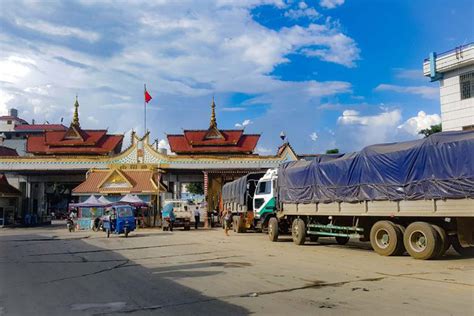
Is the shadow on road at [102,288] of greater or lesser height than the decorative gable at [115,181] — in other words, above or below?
below

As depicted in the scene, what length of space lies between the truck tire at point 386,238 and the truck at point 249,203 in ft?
26.0

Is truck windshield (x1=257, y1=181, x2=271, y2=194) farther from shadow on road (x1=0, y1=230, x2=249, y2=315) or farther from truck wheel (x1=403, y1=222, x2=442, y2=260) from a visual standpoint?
truck wheel (x1=403, y1=222, x2=442, y2=260)

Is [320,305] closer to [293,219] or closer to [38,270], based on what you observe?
[38,270]

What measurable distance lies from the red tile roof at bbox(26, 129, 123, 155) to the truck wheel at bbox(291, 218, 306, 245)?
3398 cm

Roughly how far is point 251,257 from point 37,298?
7.66 m

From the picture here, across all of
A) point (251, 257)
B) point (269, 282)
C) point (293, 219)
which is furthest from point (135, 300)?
point (293, 219)

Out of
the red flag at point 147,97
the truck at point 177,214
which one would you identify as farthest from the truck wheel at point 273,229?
the red flag at point 147,97

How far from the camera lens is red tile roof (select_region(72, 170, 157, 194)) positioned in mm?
43000

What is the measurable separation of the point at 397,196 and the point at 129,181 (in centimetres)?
3275

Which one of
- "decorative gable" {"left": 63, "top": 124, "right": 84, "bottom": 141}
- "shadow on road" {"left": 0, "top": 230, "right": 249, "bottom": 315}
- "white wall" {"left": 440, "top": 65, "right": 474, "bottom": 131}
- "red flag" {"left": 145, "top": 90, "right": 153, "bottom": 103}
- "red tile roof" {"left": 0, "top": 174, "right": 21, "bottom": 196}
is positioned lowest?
"shadow on road" {"left": 0, "top": 230, "right": 249, "bottom": 315}

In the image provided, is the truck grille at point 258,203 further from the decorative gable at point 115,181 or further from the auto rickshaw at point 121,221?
the decorative gable at point 115,181

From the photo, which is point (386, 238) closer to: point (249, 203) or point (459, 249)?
point (459, 249)

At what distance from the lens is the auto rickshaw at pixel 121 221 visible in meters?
28.6

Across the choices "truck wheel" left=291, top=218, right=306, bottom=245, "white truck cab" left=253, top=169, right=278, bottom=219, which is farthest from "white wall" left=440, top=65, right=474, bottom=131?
"truck wheel" left=291, top=218, right=306, bottom=245
